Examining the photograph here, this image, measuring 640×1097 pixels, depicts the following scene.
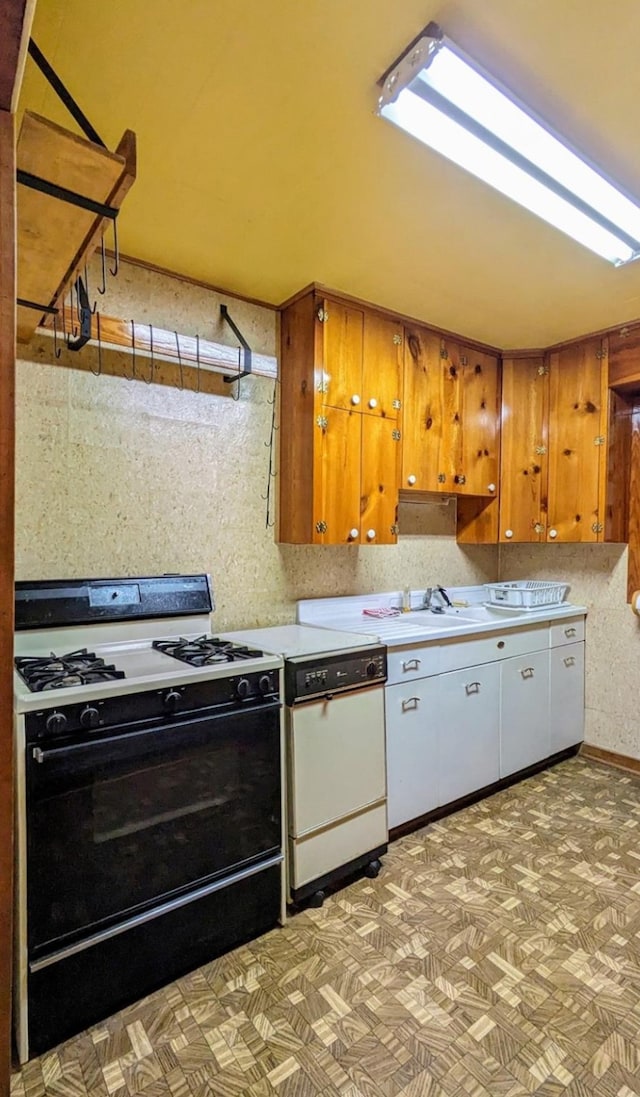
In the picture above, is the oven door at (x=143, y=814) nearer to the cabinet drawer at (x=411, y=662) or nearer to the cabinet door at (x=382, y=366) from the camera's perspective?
the cabinet drawer at (x=411, y=662)

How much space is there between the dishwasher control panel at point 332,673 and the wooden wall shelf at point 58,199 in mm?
1432

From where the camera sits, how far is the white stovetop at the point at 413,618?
2576 millimetres

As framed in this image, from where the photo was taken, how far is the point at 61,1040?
1490 millimetres

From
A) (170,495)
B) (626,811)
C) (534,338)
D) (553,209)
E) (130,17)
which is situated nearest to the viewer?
(130,17)

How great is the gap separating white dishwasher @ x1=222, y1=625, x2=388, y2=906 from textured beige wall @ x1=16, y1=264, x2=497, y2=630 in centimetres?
48

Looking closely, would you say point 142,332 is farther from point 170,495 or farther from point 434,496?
point 434,496

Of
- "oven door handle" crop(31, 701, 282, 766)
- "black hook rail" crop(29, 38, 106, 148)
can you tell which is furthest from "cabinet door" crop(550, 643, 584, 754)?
"black hook rail" crop(29, 38, 106, 148)

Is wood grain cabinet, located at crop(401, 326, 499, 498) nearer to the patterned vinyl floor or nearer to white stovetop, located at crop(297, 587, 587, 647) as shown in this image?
white stovetop, located at crop(297, 587, 587, 647)

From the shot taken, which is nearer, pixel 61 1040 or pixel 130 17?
pixel 130 17

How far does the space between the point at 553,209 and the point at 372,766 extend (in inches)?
87.8

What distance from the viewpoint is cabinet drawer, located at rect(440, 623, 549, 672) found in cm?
264

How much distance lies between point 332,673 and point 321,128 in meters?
1.80

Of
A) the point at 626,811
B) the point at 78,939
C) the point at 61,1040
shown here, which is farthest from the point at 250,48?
the point at 626,811

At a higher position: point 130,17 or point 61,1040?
point 130,17
